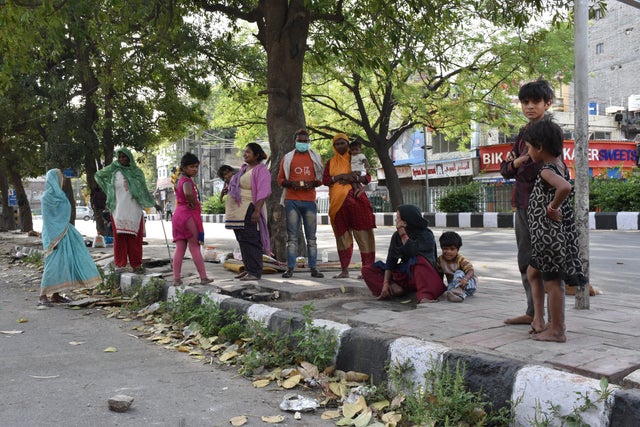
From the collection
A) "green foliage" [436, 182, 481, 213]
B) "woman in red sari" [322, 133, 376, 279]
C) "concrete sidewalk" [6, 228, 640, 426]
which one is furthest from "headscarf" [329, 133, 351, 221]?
"green foliage" [436, 182, 481, 213]

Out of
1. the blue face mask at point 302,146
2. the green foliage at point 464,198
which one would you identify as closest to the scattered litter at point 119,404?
the blue face mask at point 302,146

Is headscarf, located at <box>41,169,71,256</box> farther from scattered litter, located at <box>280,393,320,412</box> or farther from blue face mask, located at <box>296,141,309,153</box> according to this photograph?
scattered litter, located at <box>280,393,320,412</box>

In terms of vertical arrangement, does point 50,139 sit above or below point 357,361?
above

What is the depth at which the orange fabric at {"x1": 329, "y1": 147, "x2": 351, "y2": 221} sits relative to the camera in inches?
260

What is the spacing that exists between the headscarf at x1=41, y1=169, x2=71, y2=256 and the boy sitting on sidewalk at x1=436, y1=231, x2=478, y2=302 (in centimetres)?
452

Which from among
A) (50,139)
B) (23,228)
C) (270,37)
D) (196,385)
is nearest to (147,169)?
(23,228)

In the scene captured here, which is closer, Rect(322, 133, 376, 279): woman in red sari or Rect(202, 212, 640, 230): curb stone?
Rect(322, 133, 376, 279): woman in red sari

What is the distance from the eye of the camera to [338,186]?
661 centimetres

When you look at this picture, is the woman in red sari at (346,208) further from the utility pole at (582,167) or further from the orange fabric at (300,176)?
the utility pole at (582,167)

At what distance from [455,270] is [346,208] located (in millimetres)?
1767

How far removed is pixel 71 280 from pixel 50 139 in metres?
9.93

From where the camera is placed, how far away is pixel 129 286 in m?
7.47

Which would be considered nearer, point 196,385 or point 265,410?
point 265,410

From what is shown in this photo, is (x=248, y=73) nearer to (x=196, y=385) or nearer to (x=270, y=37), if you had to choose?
(x=270, y=37)
